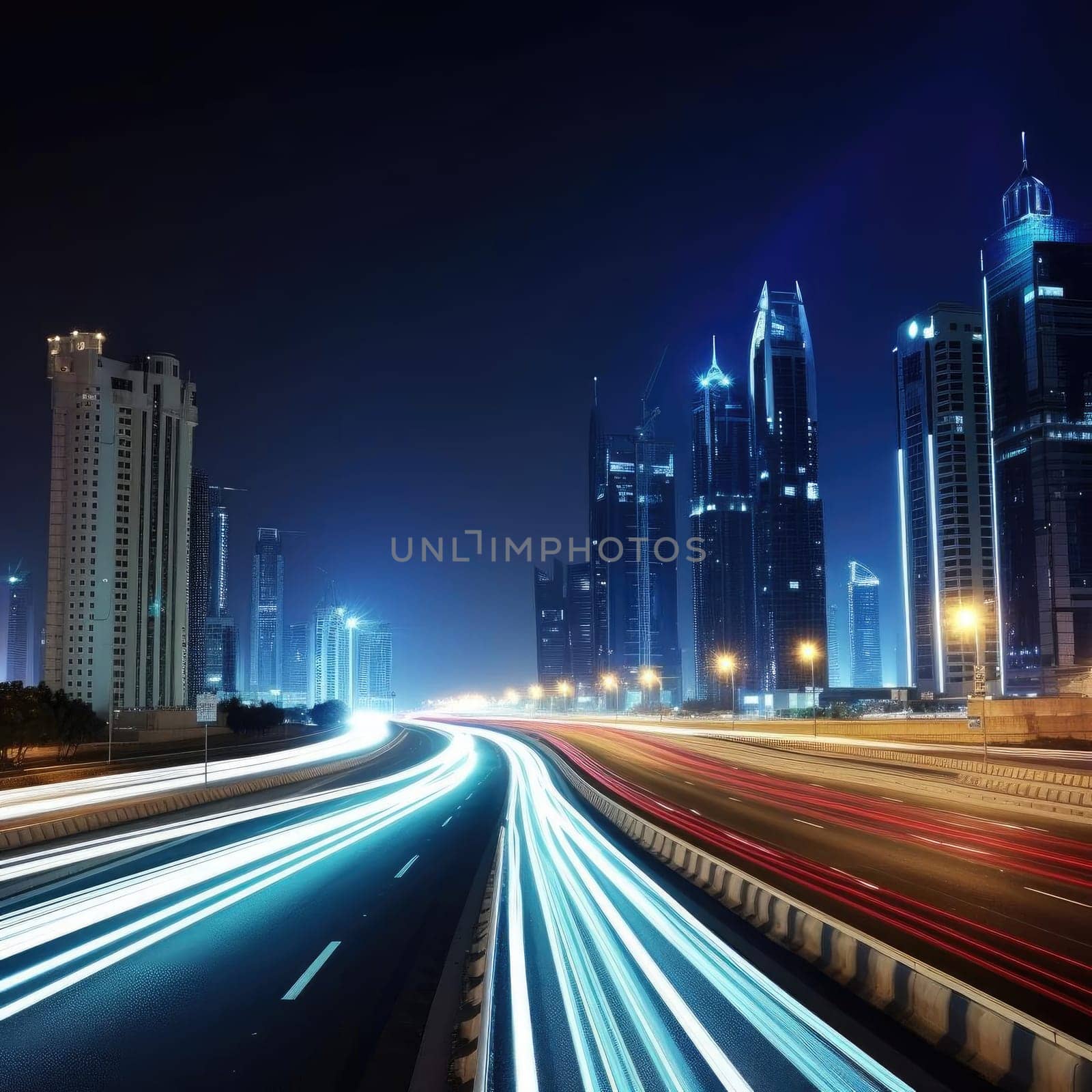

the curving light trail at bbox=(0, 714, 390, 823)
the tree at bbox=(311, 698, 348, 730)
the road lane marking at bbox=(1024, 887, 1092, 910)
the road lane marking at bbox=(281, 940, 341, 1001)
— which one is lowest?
the tree at bbox=(311, 698, 348, 730)

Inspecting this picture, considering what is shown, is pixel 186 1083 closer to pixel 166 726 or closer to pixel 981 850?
pixel 981 850

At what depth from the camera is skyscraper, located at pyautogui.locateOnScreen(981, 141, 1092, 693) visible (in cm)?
14925

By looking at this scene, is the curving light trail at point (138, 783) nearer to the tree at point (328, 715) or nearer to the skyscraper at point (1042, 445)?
the tree at point (328, 715)

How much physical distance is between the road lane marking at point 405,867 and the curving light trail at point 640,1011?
3275 millimetres

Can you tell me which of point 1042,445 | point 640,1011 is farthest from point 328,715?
point 640,1011

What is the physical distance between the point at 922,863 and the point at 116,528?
16032cm

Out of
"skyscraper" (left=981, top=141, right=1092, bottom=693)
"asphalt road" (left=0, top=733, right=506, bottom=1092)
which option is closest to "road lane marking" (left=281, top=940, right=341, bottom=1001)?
"asphalt road" (left=0, top=733, right=506, bottom=1092)

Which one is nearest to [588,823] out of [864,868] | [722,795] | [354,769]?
[722,795]

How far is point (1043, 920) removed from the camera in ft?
50.3

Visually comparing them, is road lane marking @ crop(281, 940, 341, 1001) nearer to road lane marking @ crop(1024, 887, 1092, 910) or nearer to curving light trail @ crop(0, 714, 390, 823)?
road lane marking @ crop(1024, 887, 1092, 910)

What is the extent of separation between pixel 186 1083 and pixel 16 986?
434 cm

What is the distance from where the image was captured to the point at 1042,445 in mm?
153500

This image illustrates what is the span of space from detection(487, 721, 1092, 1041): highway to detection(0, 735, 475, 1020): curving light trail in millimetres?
9848

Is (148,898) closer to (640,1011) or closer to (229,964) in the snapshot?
(229,964)
